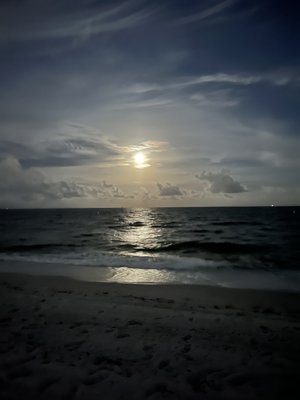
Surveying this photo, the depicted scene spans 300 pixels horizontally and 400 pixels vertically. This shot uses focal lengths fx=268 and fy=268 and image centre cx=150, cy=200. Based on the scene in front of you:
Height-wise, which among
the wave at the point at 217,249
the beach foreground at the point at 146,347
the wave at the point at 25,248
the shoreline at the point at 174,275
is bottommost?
the wave at the point at 217,249

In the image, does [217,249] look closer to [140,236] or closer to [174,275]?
[174,275]

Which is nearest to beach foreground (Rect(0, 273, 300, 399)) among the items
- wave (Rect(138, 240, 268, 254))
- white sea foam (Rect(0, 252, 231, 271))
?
white sea foam (Rect(0, 252, 231, 271))

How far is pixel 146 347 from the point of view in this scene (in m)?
5.27

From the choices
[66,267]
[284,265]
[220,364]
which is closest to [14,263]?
[66,267]

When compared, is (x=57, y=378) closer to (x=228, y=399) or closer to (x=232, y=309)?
(x=228, y=399)

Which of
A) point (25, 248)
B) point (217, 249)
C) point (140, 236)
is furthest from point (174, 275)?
point (140, 236)

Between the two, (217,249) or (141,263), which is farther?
(217,249)

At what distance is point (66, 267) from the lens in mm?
15359

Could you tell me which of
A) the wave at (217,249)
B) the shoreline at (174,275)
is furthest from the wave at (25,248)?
the wave at (217,249)

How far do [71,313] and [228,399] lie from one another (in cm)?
469

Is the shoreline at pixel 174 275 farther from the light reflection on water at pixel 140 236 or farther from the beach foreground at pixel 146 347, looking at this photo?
the light reflection on water at pixel 140 236

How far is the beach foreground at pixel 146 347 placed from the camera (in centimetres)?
400

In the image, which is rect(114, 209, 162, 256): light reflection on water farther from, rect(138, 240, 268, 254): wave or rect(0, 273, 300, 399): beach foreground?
rect(0, 273, 300, 399): beach foreground

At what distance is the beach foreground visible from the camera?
4.00 m
